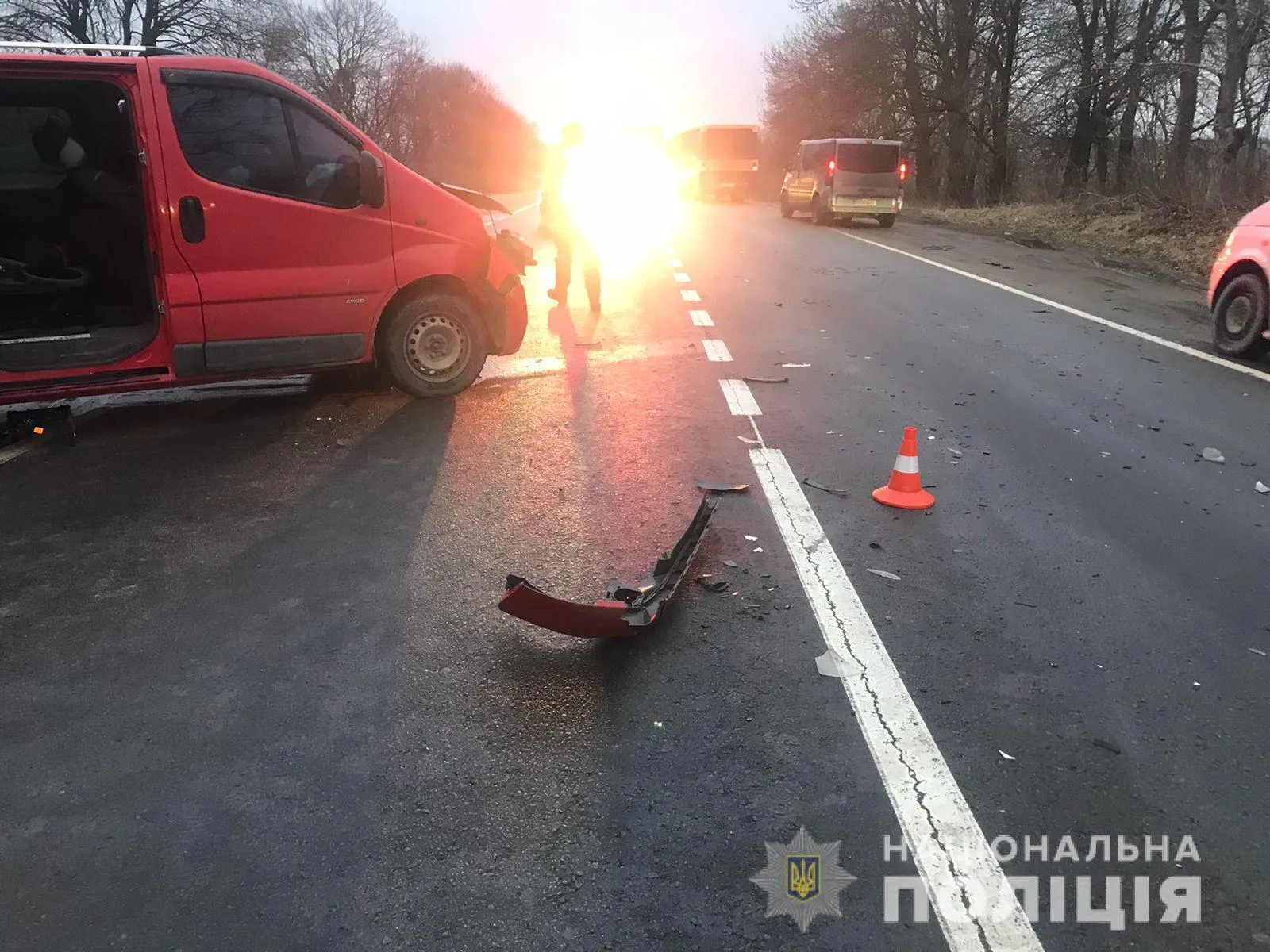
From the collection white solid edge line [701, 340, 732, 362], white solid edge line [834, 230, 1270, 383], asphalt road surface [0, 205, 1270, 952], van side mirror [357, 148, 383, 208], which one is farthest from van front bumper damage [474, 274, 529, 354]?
white solid edge line [834, 230, 1270, 383]

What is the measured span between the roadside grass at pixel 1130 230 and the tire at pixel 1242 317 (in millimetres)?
5958

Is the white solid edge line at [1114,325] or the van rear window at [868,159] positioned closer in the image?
the white solid edge line at [1114,325]

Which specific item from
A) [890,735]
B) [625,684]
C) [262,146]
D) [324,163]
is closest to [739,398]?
[324,163]

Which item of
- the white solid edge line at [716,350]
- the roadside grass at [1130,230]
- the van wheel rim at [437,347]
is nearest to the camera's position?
the van wheel rim at [437,347]

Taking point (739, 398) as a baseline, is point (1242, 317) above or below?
above

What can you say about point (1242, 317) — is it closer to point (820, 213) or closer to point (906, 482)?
point (906, 482)

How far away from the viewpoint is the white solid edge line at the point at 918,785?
2355 millimetres

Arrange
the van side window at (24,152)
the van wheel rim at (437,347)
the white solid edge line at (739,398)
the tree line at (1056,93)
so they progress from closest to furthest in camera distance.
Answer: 1. the van side window at (24,152)
2. the white solid edge line at (739,398)
3. the van wheel rim at (437,347)
4. the tree line at (1056,93)

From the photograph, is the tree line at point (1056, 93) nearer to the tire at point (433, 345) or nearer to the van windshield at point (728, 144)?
the van windshield at point (728, 144)

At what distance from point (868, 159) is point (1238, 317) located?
1715cm

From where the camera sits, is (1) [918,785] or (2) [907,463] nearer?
(1) [918,785]

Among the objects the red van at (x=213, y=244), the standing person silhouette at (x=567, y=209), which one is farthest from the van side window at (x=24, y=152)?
A: the standing person silhouette at (x=567, y=209)

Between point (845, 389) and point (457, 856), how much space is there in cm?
572

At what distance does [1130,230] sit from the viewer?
19.2 m
